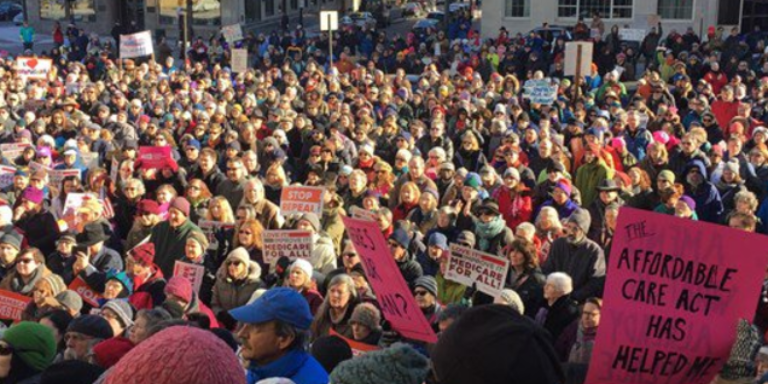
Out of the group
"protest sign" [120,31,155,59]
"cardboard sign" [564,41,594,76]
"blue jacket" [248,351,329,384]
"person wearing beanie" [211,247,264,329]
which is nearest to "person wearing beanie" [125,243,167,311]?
"person wearing beanie" [211,247,264,329]

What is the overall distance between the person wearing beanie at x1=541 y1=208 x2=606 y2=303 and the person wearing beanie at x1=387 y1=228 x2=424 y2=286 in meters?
1.01

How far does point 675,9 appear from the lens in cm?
3272

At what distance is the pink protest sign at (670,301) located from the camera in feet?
12.1

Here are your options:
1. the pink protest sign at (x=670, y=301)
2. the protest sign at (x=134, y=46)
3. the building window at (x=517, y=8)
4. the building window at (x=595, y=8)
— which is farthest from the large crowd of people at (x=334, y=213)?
the building window at (x=517, y=8)

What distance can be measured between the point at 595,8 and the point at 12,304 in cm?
2852

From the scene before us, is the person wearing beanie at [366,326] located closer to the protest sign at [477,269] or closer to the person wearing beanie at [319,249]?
the protest sign at [477,269]

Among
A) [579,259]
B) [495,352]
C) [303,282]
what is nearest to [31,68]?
[303,282]

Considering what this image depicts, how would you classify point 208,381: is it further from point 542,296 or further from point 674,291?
point 542,296

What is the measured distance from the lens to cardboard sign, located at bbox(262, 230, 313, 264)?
8.24 m

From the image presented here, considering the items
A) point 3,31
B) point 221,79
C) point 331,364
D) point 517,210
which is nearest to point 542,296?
point 331,364

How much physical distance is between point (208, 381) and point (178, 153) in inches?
459

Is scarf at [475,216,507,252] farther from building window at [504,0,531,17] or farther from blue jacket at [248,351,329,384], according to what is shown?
building window at [504,0,531,17]

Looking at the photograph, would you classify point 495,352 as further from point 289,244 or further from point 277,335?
point 289,244

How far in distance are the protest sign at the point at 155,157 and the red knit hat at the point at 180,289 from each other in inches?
202
